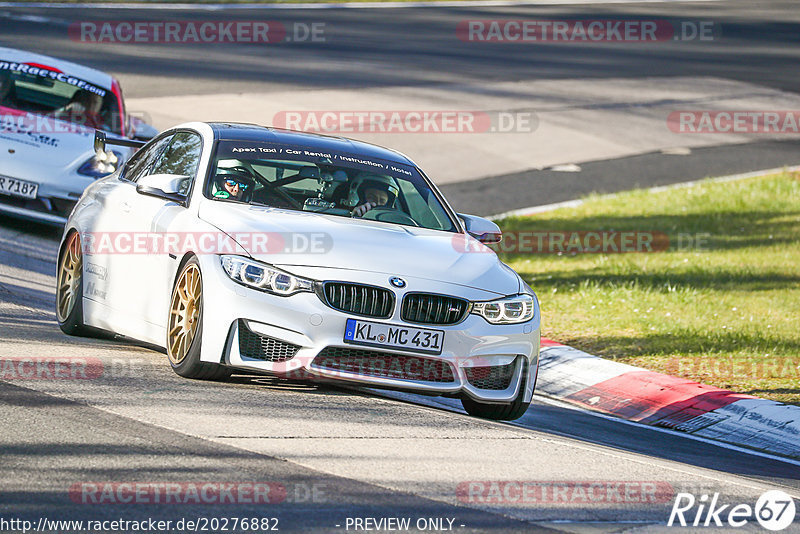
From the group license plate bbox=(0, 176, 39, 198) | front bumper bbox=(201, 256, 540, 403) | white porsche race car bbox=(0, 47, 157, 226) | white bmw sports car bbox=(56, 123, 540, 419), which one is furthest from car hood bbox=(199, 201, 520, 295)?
license plate bbox=(0, 176, 39, 198)

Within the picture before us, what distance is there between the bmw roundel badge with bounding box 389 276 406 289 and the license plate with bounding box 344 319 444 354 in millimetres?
218

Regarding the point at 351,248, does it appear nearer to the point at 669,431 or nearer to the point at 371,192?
the point at 371,192

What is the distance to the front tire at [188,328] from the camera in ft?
23.0

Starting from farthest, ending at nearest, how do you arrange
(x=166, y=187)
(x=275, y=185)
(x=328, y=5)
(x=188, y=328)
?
(x=328, y=5)
(x=275, y=185)
(x=166, y=187)
(x=188, y=328)

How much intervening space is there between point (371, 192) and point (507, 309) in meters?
1.39

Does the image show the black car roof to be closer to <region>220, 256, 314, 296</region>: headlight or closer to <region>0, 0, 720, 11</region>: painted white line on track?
<region>220, 256, 314, 296</region>: headlight

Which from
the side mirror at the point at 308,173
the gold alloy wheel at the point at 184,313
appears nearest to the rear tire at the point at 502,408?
the gold alloy wheel at the point at 184,313

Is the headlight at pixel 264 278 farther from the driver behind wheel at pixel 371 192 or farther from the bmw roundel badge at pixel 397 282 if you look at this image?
the driver behind wheel at pixel 371 192

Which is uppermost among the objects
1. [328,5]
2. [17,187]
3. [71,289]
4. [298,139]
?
[328,5]

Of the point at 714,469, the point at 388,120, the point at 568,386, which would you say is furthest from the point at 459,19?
the point at 714,469

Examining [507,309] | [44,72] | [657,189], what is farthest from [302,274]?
[657,189]

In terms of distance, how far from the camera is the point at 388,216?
26.6 ft

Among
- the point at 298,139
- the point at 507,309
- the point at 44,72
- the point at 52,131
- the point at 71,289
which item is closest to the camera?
the point at 507,309

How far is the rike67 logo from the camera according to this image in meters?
5.59
